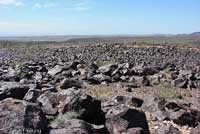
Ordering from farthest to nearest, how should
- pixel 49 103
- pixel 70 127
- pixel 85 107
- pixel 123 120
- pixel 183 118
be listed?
pixel 183 118
pixel 49 103
pixel 85 107
pixel 123 120
pixel 70 127

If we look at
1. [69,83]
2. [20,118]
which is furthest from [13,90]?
[69,83]

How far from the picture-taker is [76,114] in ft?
41.0

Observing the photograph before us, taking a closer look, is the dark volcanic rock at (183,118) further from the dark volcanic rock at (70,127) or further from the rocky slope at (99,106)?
the dark volcanic rock at (70,127)

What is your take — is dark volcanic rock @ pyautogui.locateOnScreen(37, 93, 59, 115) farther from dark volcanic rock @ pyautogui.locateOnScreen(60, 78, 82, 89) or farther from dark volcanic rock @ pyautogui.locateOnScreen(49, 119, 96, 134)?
dark volcanic rock @ pyautogui.locateOnScreen(60, 78, 82, 89)

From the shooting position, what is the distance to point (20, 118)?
9.81 m

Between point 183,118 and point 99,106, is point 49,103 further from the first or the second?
point 183,118

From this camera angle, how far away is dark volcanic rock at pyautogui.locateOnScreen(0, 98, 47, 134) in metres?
9.56

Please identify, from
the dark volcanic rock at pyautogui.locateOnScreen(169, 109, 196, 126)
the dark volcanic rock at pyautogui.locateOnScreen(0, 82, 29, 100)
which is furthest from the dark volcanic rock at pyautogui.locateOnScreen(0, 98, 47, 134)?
the dark volcanic rock at pyautogui.locateOnScreen(169, 109, 196, 126)

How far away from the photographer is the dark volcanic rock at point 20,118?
9.56 meters

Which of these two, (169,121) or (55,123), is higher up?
(55,123)

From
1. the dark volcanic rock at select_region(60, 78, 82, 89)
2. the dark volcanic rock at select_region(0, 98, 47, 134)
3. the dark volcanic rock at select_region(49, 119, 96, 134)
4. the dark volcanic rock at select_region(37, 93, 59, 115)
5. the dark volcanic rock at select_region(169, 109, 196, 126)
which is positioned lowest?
the dark volcanic rock at select_region(60, 78, 82, 89)

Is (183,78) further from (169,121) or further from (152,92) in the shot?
(169,121)

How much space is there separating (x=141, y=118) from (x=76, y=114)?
6.04ft

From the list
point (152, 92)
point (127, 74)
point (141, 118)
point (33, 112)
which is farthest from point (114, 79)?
point (33, 112)
